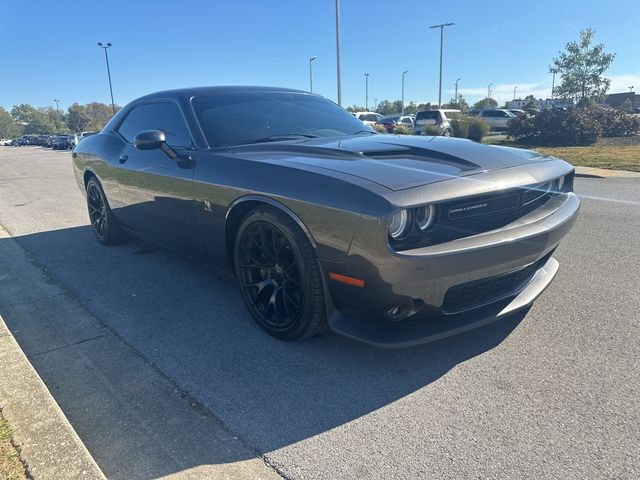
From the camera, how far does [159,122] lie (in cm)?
418

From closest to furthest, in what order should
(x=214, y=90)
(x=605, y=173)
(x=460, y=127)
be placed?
1. (x=214, y=90)
2. (x=605, y=173)
3. (x=460, y=127)

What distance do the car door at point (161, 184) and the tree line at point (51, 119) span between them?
110425 mm

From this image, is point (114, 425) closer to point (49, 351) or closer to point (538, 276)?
point (49, 351)

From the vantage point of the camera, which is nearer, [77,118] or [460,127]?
[460,127]

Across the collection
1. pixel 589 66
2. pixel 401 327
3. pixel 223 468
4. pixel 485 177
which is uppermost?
pixel 589 66

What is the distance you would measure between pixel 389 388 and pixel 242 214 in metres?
1.38

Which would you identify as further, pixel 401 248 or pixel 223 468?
pixel 401 248

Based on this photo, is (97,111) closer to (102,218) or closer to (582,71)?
(582,71)

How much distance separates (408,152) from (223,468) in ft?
6.63

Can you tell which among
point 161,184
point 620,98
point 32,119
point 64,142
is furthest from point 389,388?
point 32,119

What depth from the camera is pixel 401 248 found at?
2.35 metres

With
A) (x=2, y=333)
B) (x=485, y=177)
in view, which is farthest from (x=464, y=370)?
(x=2, y=333)

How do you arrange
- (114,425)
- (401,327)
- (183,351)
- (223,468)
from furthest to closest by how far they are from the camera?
(183,351) < (401,327) < (114,425) < (223,468)

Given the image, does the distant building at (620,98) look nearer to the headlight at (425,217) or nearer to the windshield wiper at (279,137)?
the windshield wiper at (279,137)
